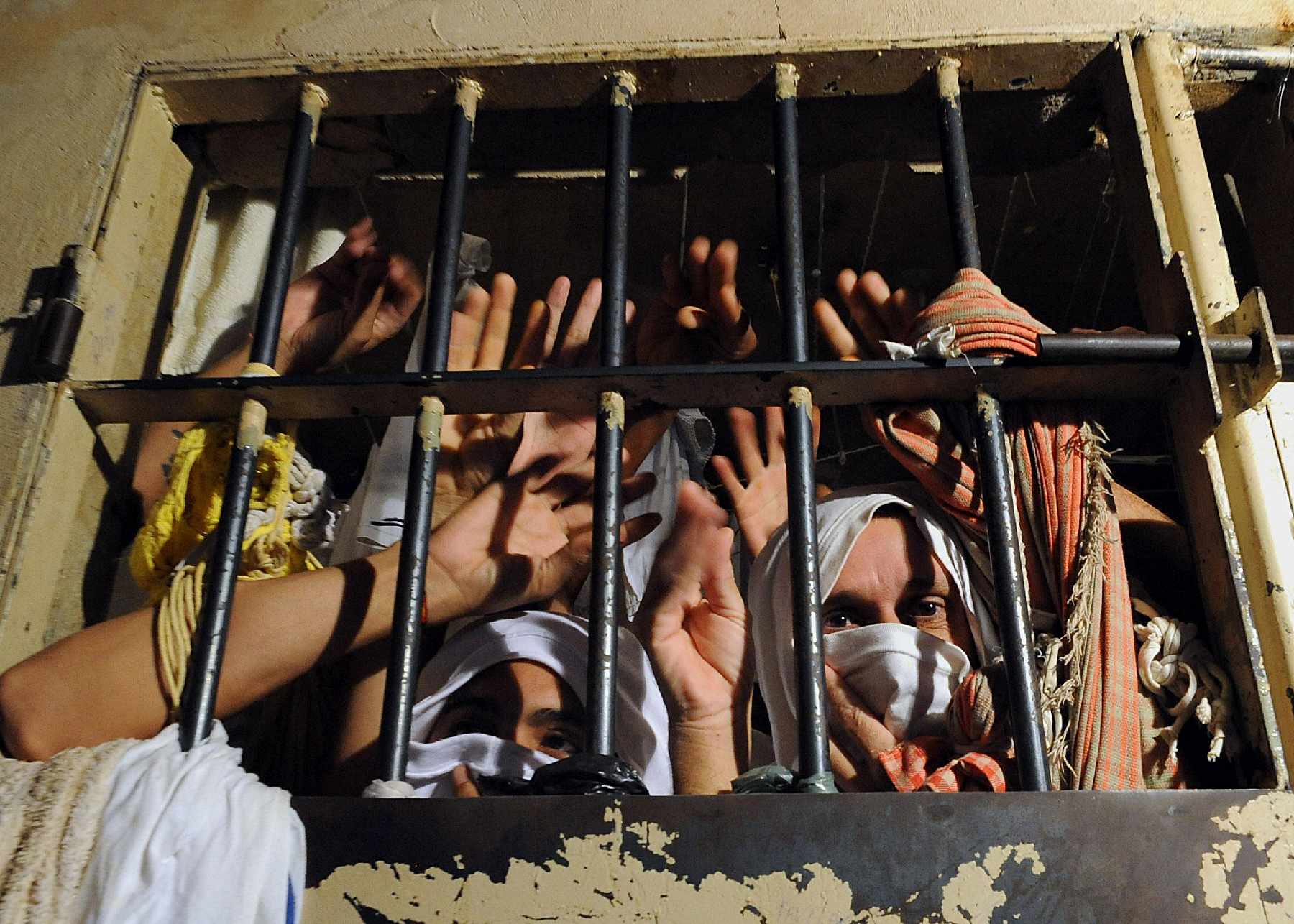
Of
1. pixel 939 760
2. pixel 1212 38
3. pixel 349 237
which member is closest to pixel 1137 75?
pixel 1212 38

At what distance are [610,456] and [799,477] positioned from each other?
0.24 metres

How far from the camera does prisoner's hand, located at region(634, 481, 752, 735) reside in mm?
1915

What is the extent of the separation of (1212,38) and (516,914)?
5.11 feet

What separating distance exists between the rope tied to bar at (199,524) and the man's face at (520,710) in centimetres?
39

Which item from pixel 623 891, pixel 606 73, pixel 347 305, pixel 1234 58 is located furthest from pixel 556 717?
pixel 1234 58

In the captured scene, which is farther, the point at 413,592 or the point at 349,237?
the point at 349,237

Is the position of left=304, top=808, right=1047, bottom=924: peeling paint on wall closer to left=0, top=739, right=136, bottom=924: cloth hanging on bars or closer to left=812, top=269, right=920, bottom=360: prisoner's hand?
left=0, top=739, right=136, bottom=924: cloth hanging on bars

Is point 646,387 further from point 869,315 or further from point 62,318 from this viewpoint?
point 62,318

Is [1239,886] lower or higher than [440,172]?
lower

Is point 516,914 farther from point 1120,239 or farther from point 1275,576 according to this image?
point 1120,239

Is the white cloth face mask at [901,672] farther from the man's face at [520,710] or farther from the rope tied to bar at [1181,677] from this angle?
the man's face at [520,710]

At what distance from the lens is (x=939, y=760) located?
5.45 ft

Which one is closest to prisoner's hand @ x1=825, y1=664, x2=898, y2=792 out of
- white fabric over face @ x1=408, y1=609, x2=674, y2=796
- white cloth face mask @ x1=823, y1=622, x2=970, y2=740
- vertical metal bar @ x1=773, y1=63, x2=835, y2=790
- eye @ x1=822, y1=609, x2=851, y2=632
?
white cloth face mask @ x1=823, y1=622, x2=970, y2=740

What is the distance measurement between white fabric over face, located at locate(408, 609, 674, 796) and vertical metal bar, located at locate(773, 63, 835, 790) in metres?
0.47
